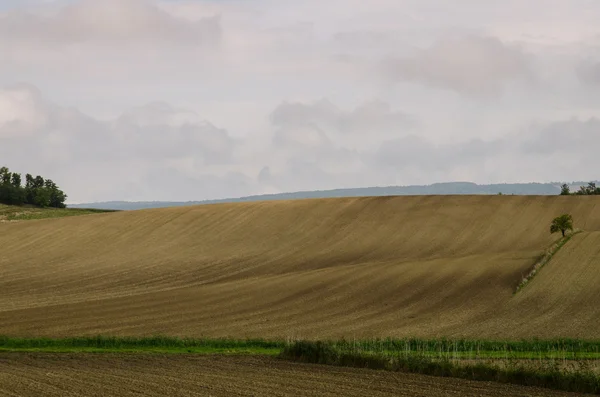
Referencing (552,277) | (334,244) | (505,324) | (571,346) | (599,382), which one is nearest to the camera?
(599,382)

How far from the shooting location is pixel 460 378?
1069 inches

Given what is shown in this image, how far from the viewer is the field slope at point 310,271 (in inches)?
1735

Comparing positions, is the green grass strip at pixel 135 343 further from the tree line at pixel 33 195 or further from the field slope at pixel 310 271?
the tree line at pixel 33 195

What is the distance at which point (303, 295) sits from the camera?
52500 mm

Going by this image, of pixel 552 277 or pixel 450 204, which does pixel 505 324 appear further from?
pixel 450 204

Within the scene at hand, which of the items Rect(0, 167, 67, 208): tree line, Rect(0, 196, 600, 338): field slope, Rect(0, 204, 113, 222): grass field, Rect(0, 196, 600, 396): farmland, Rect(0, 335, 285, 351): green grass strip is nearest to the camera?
Rect(0, 196, 600, 396): farmland

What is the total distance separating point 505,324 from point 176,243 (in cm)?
→ 4018

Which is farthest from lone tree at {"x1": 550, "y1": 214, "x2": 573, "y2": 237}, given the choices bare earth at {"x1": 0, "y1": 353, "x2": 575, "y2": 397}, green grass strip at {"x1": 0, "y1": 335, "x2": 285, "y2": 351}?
bare earth at {"x1": 0, "y1": 353, "x2": 575, "y2": 397}

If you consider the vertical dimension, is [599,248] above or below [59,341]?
above

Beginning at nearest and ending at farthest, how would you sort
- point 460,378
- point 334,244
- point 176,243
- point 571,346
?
point 460,378, point 571,346, point 334,244, point 176,243

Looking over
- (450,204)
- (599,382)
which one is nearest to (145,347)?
(599,382)

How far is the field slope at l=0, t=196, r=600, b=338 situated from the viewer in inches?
1735

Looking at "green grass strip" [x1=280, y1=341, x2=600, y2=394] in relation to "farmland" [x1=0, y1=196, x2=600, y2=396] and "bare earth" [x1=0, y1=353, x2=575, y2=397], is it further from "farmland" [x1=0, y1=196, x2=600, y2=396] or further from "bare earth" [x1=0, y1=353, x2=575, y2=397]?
"bare earth" [x1=0, y1=353, x2=575, y2=397]

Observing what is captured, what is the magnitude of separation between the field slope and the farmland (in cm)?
18
